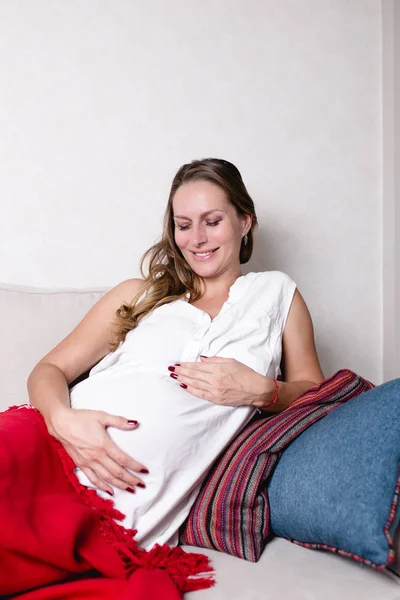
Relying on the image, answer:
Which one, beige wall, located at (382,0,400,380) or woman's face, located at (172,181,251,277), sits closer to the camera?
woman's face, located at (172,181,251,277)

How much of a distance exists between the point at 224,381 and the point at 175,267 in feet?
1.87

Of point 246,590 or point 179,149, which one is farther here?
point 179,149

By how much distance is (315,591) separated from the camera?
3.73 feet

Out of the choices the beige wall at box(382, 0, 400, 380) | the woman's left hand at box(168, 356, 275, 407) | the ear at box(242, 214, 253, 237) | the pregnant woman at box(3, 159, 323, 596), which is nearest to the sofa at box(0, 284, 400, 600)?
the pregnant woman at box(3, 159, 323, 596)

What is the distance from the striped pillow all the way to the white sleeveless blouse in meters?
0.03

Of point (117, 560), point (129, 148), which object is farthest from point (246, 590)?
point (129, 148)

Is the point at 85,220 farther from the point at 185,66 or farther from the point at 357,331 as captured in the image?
the point at 357,331

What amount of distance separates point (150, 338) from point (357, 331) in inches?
53.6

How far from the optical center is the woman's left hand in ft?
4.87

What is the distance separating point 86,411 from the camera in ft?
4.62

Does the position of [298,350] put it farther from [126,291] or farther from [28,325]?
[28,325]

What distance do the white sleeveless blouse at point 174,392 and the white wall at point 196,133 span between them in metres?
0.62

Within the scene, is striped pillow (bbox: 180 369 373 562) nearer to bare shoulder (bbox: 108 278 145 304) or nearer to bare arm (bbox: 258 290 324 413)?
bare arm (bbox: 258 290 324 413)

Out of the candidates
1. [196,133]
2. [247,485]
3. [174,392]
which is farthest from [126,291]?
[196,133]
